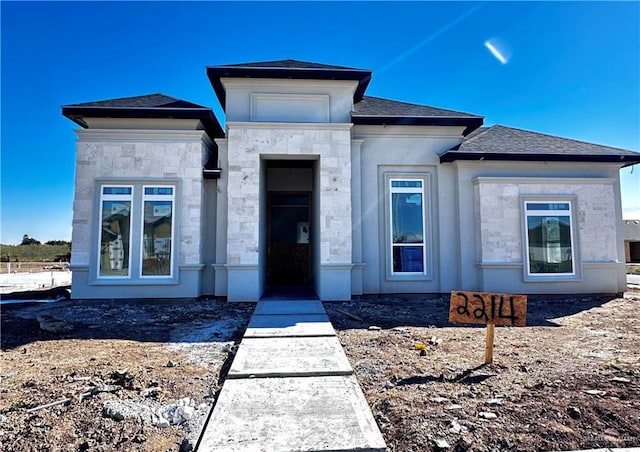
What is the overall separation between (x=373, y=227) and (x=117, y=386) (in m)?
6.94

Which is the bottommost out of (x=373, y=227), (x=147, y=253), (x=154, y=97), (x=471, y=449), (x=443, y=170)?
(x=471, y=449)

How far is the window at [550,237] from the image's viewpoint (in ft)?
31.3

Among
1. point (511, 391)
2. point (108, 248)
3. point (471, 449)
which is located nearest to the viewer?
point (471, 449)

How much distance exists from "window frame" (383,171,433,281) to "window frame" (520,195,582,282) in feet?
7.79

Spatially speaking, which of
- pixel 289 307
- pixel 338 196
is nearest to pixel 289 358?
pixel 289 307

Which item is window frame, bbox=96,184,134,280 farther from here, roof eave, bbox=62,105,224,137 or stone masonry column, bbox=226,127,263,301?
stone masonry column, bbox=226,127,263,301

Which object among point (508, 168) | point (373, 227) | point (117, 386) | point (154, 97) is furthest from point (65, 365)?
point (508, 168)

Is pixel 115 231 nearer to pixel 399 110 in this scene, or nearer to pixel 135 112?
pixel 135 112

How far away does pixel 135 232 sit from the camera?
8906 mm

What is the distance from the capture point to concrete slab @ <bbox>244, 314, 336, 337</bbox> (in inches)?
229

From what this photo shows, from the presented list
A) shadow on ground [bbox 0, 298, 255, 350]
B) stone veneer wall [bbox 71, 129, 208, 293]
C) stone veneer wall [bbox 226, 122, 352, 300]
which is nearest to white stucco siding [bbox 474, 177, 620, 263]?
stone veneer wall [bbox 226, 122, 352, 300]

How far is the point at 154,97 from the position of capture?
9.99m

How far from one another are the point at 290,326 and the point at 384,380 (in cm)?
256

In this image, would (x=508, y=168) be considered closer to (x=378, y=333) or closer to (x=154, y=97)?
→ (x=378, y=333)
